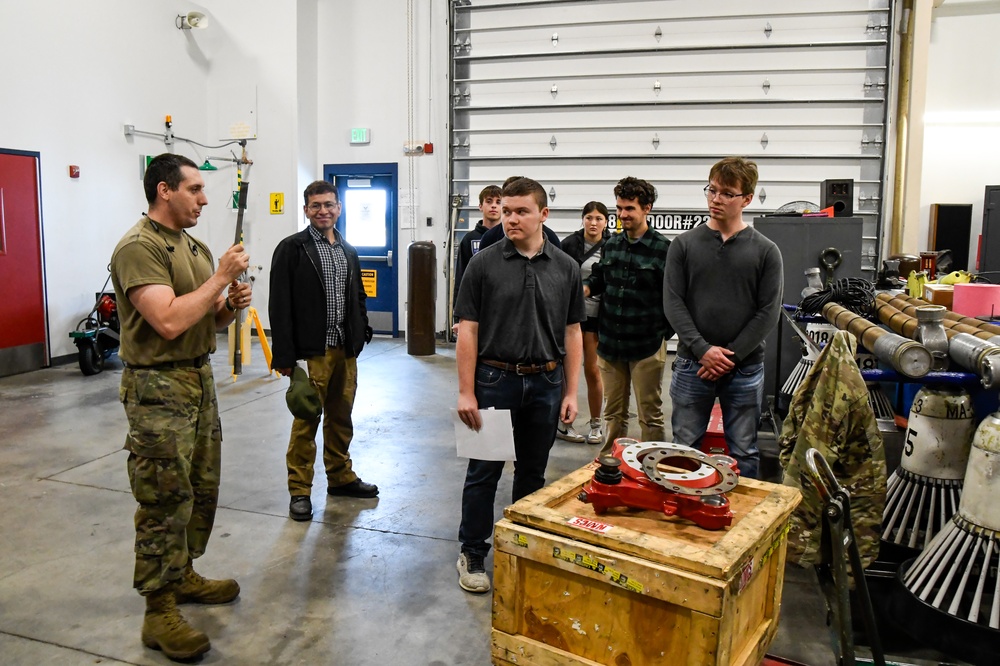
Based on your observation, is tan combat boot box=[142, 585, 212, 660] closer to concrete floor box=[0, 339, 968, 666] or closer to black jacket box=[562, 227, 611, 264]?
concrete floor box=[0, 339, 968, 666]

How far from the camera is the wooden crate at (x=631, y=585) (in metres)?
1.39

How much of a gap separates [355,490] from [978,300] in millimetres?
3088

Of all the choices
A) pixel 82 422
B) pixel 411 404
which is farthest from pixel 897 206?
pixel 82 422

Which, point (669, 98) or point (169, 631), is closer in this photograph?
point (169, 631)

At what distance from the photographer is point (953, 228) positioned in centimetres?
801

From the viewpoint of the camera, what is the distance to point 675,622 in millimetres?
1422

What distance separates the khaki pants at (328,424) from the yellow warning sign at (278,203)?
230 inches

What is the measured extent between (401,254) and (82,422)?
4650 millimetres

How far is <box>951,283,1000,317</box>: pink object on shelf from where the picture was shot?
10.3ft

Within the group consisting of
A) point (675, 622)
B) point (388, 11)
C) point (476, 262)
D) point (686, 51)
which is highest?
point (388, 11)

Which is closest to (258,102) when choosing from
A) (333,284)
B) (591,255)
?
(591,255)

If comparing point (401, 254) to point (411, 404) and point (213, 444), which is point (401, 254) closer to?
point (411, 404)

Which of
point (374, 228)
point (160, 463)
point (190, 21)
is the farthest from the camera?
point (374, 228)

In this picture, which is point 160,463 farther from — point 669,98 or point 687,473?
point 669,98
